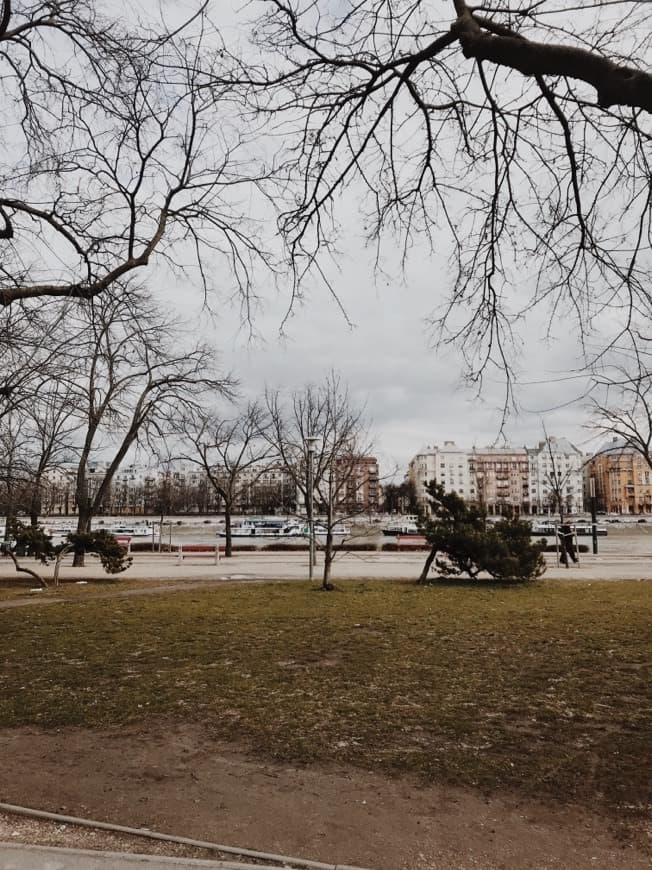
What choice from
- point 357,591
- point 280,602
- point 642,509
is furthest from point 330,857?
point 642,509

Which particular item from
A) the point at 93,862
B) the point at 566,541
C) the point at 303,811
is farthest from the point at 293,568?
the point at 93,862

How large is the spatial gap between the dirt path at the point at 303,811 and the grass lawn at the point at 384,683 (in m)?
0.32

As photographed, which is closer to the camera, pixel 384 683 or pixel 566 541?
pixel 384 683

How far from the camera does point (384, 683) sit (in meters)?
6.39

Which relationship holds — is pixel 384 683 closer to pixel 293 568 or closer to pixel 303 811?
pixel 303 811

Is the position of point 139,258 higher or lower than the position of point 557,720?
higher

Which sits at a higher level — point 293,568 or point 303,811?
point 303,811

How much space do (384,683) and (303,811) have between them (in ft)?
9.48

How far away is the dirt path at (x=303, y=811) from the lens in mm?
3133

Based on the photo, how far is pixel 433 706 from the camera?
559 cm

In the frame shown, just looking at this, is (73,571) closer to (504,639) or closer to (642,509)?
(504,639)

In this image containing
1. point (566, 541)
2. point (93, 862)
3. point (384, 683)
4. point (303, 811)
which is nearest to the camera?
point (93, 862)

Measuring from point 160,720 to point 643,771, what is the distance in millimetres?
3520

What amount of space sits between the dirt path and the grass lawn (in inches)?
12.6
